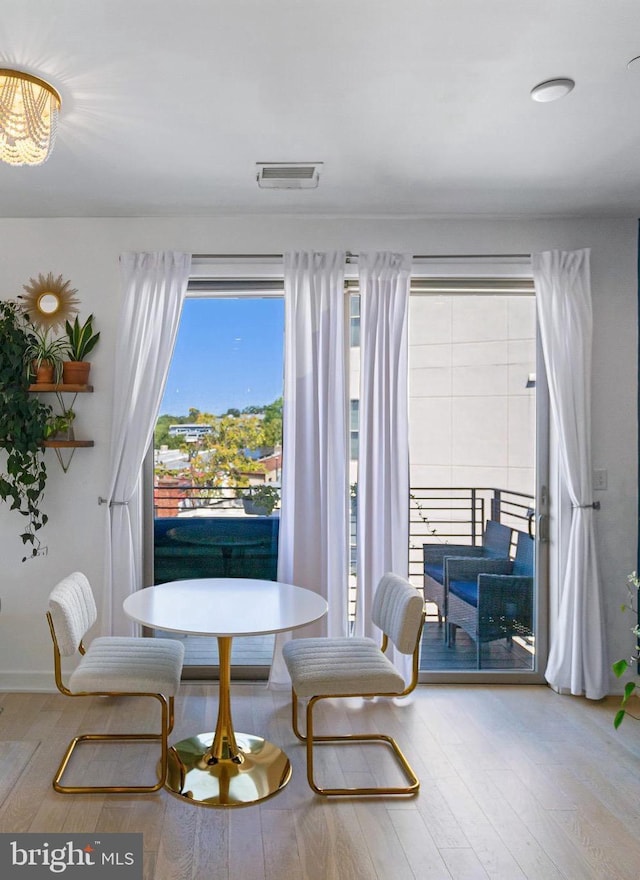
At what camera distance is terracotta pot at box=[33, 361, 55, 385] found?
3533 mm

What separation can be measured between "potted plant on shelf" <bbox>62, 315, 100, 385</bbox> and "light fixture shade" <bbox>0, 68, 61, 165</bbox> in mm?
1262

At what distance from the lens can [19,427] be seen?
11.1 feet

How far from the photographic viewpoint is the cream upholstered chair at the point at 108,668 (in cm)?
257

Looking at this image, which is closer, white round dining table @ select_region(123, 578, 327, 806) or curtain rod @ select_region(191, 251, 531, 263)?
white round dining table @ select_region(123, 578, 327, 806)

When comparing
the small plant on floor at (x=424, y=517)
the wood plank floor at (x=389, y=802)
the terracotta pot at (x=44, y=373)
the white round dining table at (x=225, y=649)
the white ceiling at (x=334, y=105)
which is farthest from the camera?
the small plant on floor at (x=424, y=517)

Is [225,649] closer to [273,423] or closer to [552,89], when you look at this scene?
[273,423]

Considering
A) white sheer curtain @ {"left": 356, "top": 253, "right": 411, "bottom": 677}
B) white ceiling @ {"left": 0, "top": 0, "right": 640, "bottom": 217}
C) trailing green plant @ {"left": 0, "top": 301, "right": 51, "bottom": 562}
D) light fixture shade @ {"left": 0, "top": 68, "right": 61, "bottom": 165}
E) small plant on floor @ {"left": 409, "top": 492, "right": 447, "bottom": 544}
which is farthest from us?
small plant on floor @ {"left": 409, "top": 492, "right": 447, "bottom": 544}

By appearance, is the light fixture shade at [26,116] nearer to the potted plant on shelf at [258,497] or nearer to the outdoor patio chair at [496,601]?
the potted plant on shelf at [258,497]

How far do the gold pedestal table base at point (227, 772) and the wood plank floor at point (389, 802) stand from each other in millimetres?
48

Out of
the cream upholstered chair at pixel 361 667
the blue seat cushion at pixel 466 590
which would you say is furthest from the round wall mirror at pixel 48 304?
the blue seat cushion at pixel 466 590

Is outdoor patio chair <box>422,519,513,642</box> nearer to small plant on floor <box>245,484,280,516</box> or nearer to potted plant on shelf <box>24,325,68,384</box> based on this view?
small plant on floor <box>245,484,280,516</box>

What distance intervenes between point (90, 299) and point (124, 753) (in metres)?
2.34

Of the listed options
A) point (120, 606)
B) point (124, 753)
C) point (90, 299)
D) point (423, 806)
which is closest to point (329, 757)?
point (423, 806)

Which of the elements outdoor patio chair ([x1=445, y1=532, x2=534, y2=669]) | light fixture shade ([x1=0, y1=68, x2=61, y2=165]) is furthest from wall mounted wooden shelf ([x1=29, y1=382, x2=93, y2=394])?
outdoor patio chair ([x1=445, y1=532, x2=534, y2=669])
